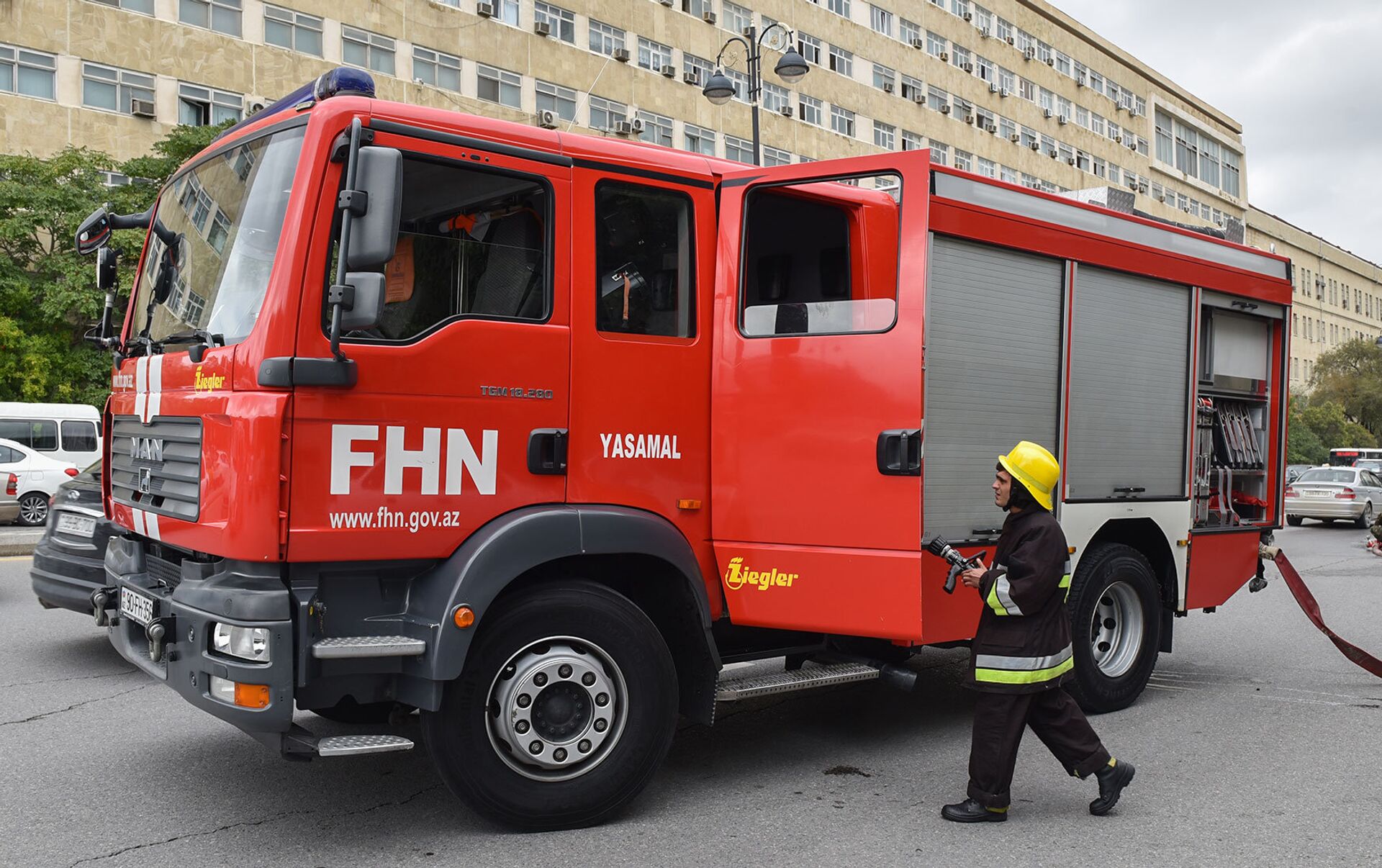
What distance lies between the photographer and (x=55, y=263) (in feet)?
87.7

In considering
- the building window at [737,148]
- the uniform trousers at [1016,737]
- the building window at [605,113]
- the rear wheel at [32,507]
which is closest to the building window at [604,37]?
the building window at [605,113]

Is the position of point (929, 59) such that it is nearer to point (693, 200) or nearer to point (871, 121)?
point (871, 121)

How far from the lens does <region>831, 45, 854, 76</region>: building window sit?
46.4 meters

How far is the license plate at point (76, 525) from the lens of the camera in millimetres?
7973

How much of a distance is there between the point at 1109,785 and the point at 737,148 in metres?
38.1

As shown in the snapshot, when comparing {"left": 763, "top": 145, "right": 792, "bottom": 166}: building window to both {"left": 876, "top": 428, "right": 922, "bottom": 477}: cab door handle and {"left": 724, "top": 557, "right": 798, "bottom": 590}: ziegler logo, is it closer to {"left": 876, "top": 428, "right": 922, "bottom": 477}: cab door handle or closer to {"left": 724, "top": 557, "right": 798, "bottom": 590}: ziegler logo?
{"left": 724, "top": 557, "right": 798, "bottom": 590}: ziegler logo

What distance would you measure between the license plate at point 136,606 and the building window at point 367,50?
28870 millimetres

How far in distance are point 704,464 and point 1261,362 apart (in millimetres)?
4829

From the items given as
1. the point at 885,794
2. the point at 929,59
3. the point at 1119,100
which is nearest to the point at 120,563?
the point at 885,794

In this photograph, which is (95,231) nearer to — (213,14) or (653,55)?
(213,14)

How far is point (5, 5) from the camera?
2717cm

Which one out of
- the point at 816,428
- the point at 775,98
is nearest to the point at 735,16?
the point at 775,98

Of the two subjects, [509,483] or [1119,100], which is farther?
[1119,100]

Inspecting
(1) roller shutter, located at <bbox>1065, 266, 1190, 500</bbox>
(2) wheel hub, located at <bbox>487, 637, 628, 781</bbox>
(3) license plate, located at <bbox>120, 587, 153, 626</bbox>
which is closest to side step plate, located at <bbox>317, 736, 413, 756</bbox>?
(2) wheel hub, located at <bbox>487, 637, 628, 781</bbox>
